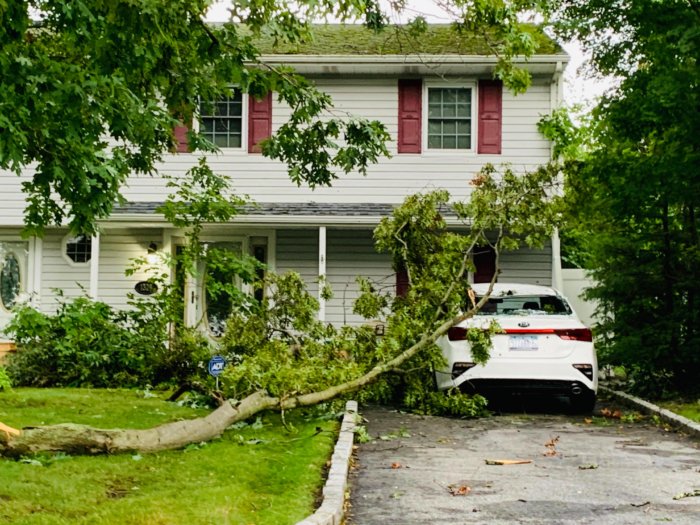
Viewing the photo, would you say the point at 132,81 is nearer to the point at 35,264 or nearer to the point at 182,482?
the point at 182,482

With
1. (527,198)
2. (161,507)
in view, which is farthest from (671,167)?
(161,507)

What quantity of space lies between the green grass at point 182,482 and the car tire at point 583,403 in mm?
3552

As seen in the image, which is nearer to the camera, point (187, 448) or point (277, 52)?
point (187, 448)

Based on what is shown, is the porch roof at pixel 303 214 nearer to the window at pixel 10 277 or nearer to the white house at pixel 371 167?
the white house at pixel 371 167

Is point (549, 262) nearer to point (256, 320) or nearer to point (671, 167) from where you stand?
point (671, 167)

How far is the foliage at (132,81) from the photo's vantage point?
7.54 metres

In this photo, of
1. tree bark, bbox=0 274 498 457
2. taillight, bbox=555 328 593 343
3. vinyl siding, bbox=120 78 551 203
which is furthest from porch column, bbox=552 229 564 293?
tree bark, bbox=0 274 498 457

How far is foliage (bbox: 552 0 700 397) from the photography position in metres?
11.5

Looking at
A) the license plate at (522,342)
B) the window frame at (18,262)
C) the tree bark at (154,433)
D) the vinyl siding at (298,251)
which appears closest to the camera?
the tree bark at (154,433)

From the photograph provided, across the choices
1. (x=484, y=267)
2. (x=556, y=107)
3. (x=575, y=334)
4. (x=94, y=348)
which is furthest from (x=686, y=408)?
(x=94, y=348)

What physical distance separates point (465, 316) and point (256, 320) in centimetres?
263

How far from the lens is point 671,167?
37.4 feet

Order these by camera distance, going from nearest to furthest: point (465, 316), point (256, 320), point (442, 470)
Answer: point (442, 470)
point (465, 316)
point (256, 320)

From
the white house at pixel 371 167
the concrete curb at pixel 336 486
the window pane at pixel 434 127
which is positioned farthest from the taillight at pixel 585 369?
the window pane at pixel 434 127
